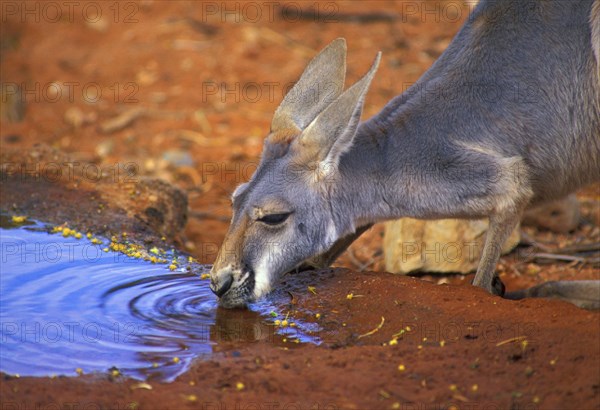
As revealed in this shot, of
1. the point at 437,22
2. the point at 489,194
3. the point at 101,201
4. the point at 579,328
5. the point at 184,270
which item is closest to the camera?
the point at 579,328

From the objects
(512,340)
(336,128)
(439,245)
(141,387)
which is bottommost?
(141,387)

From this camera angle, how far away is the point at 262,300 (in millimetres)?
5297

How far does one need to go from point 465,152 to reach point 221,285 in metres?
1.65

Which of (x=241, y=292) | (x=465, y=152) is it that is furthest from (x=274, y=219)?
(x=465, y=152)

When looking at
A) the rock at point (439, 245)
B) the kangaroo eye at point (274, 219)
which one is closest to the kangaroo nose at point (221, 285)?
the kangaroo eye at point (274, 219)

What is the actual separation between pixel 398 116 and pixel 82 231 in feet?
7.84

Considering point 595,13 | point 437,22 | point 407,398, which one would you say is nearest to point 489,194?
point 595,13

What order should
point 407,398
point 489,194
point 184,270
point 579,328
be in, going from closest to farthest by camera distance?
point 407,398 → point 579,328 → point 489,194 → point 184,270

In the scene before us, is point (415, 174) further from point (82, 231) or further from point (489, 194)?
point (82, 231)

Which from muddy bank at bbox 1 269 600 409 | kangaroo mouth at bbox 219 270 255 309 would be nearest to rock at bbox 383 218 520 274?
muddy bank at bbox 1 269 600 409

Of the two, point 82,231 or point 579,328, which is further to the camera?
point 82,231

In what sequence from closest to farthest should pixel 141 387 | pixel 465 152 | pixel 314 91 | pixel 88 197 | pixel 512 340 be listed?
pixel 141 387 → pixel 512 340 → pixel 465 152 → pixel 314 91 → pixel 88 197

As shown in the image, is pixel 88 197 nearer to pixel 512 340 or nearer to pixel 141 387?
pixel 141 387

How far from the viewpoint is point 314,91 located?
227 inches
